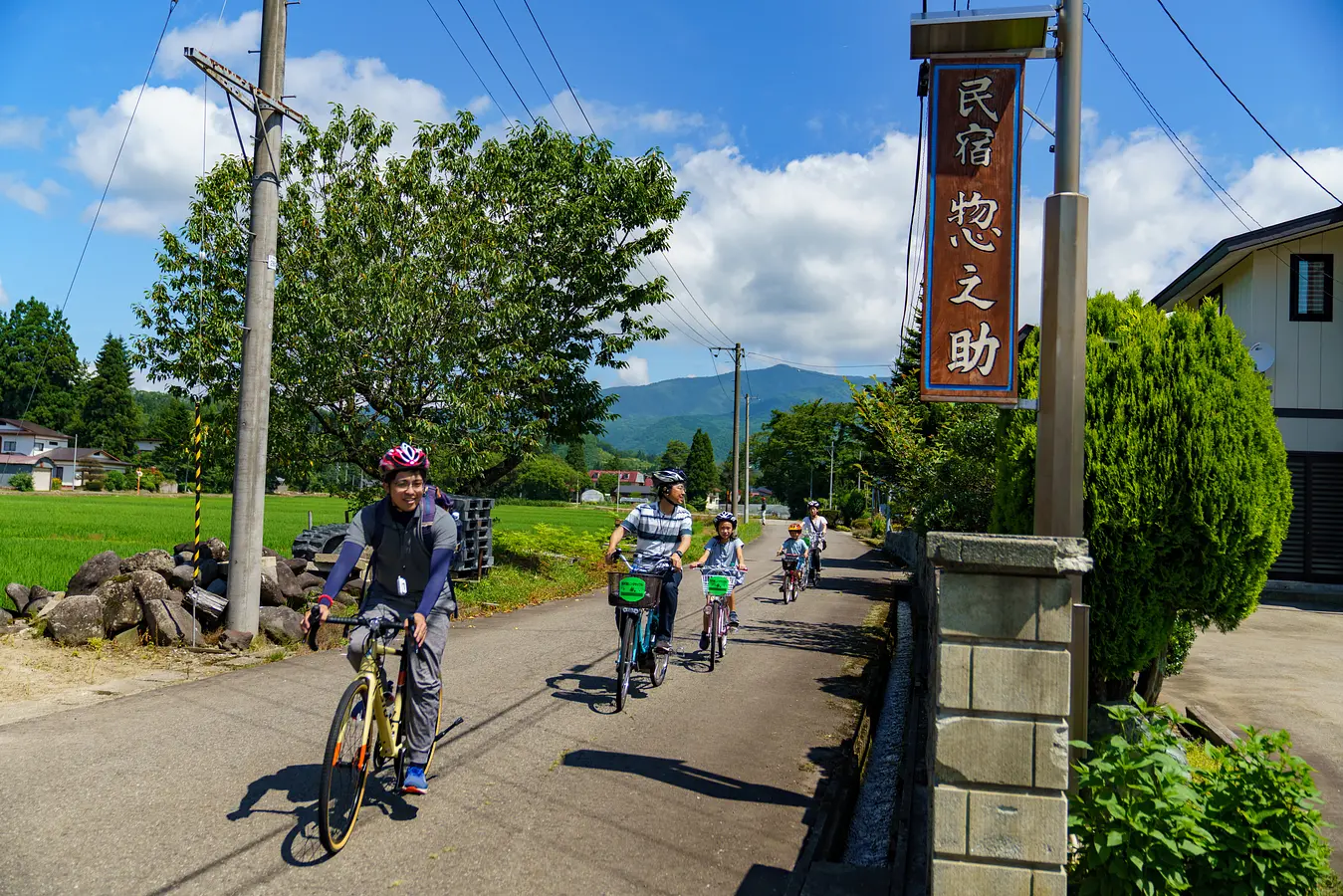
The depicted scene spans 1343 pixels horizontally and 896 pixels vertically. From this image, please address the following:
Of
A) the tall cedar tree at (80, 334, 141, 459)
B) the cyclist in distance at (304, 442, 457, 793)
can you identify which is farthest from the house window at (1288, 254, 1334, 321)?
the tall cedar tree at (80, 334, 141, 459)

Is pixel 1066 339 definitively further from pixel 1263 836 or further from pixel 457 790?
pixel 457 790

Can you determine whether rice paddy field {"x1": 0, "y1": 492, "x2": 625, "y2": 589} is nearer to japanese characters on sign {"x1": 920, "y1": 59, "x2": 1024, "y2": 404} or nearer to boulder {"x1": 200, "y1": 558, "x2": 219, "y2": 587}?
boulder {"x1": 200, "y1": 558, "x2": 219, "y2": 587}

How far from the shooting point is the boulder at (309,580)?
11953 mm

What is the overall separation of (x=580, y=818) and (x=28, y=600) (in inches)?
339

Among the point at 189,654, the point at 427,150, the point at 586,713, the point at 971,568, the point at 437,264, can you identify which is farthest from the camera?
the point at 427,150

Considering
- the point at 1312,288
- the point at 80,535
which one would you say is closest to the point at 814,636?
the point at 1312,288

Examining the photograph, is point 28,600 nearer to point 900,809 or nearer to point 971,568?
point 900,809

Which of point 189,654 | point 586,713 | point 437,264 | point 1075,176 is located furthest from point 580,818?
point 437,264

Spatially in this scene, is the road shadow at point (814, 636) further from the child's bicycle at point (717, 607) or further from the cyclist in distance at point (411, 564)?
the cyclist in distance at point (411, 564)

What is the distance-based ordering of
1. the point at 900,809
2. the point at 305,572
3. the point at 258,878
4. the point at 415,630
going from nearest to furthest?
the point at 258,878 → the point at 415,630 → the point at 900,809 → the point at 305,572

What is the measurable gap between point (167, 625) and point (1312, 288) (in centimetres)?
2148

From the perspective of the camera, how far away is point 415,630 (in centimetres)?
478

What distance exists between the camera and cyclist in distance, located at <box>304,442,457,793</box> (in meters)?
5.02

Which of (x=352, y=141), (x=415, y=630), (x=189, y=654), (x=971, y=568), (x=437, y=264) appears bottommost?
(x=189, y=654)
